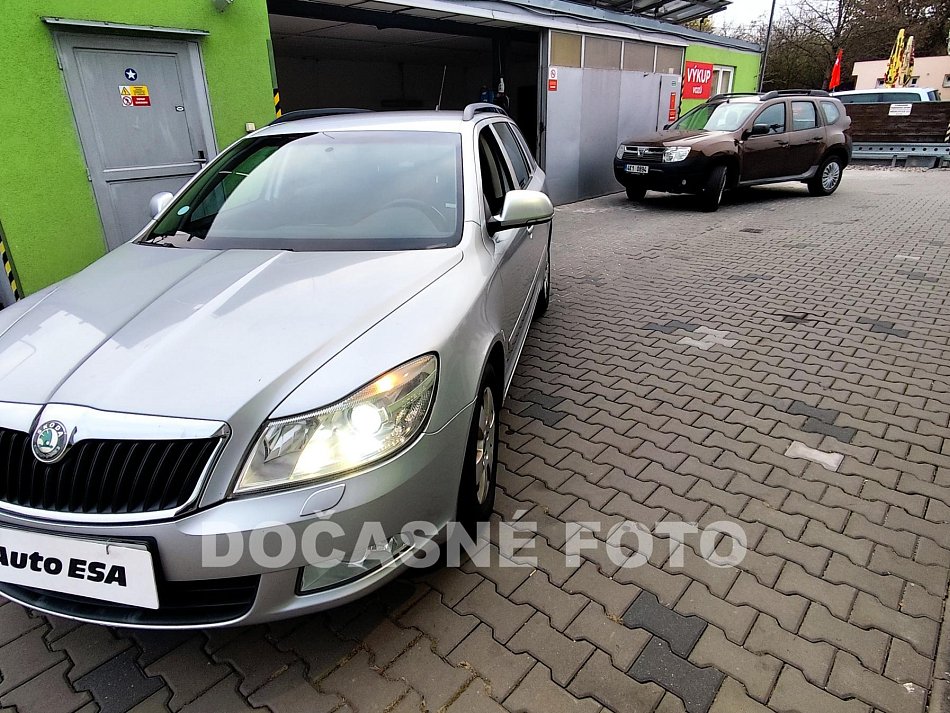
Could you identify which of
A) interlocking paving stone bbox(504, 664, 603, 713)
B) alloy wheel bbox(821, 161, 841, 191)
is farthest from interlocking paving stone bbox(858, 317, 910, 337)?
alloy wheel bbox(821, 161, 841, 191)

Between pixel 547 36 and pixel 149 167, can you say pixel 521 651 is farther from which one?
pixel 547 36

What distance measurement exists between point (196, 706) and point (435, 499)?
0.95 meters

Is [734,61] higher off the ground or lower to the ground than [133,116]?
higher

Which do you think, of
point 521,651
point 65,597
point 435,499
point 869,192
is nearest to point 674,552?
point 521,651

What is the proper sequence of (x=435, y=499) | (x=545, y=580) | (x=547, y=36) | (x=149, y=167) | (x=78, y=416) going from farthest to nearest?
1. (x=547, y=36)
2. (x=149, y=167)
3. (x=545, y=580)
4. (x=435, y=499)
5. (x=78, y=416)

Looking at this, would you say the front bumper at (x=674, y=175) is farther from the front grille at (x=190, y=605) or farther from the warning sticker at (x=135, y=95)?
the front grille at (x=190, y=605)

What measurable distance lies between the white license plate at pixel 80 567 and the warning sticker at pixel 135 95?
206 inches

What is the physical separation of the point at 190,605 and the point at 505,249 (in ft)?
6.75

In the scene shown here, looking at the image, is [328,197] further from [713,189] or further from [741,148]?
[741,148]

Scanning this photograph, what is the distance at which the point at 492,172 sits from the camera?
337 centimetres

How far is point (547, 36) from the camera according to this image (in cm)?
1032

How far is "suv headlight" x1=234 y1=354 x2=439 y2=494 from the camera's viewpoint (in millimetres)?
1707

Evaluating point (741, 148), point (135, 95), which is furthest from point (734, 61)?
point (135, 95)

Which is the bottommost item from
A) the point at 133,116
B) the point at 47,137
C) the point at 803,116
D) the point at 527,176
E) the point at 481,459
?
the point at 481,459
